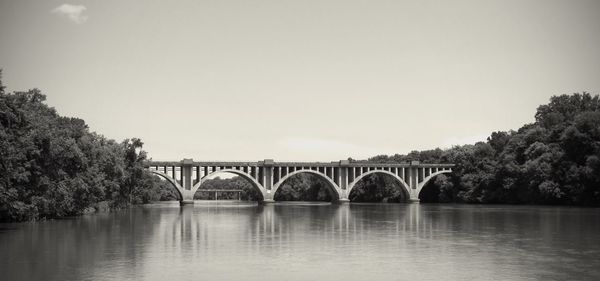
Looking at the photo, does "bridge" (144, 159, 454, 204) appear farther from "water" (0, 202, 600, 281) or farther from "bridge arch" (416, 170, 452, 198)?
"water" (0, 202, 600, 281)

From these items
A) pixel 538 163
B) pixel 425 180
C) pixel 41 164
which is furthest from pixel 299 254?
pixel 425 180

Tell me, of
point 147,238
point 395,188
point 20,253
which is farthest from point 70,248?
point 395,188

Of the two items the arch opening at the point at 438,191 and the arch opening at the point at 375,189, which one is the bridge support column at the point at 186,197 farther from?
the arch opening at the point at 438,191

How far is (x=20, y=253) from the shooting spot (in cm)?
2720

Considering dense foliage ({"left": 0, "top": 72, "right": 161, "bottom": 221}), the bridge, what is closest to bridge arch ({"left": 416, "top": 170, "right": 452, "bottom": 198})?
the bridge

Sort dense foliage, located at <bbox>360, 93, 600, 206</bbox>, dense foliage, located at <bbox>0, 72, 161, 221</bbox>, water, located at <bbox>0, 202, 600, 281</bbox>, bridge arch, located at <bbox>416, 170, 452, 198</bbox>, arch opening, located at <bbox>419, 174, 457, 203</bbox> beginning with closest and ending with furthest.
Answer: water, located at <bbox>0, 202, 600, 281</bbox> < dense foliage, located at <bbox>0, 72, 161, 221</bbox> < dense foliage, located at <bbox>360, 93, 600, 206</bbox> < arch opening, located at <bbox>419, 174, 457, 203</bbox> < bridge arch, located at <bbox>416, 170, 452, 198</bbox>

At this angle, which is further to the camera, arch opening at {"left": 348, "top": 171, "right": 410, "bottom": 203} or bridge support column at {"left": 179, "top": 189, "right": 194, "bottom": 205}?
arch opening at {"left": 348, "top": 171, "right": 410, "bottom": 203}

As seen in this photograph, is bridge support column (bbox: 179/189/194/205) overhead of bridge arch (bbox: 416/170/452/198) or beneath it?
beneath

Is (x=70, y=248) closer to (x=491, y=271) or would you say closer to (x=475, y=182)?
(x=491, y=271)

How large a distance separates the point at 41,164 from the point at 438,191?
96.4 metres

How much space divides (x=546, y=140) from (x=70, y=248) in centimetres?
8035

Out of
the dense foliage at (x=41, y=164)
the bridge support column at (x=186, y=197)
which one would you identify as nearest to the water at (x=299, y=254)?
the dense foliage at (x=41, y=164)

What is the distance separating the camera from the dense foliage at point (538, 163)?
83938 millimetres

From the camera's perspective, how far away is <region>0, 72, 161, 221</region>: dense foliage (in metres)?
41.0
